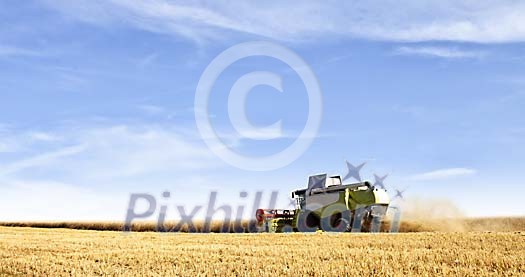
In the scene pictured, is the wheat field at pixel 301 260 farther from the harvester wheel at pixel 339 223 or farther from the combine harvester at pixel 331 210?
the harvester wheel at pixel 339 223

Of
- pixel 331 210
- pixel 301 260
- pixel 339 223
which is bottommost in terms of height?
pixel 301 260

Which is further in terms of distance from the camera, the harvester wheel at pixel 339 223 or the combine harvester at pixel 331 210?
the harvester wheel at pixel 339 223

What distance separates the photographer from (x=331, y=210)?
27.6m

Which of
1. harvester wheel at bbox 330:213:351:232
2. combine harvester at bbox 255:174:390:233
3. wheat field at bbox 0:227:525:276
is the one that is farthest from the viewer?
harvester wheel at bbox 330:213:351:232

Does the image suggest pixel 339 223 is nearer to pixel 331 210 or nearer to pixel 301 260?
pixel 331 210

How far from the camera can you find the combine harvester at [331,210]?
86.5ft

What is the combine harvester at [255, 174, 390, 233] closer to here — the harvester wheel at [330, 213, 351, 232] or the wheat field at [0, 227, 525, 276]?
the harvester wheel at [330, 213, 351, 232]

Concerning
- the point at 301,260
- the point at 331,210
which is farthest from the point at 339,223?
the point at 301,260

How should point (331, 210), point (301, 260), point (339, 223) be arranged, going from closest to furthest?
1. point (301, 260)
2. point (339, 223)
3. point (331, 210)

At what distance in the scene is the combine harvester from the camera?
1038 inches

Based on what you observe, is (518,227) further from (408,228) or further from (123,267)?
(123,267)

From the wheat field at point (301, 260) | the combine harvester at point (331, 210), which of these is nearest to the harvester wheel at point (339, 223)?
the combine harvester at point (331, 210)

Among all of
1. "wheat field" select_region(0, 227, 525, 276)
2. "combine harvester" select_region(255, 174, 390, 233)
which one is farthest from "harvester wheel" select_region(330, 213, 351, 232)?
"wheat field" select_region(0, 227, 525, 276)

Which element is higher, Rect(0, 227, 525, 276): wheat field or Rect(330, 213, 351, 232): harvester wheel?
Rect(330, 213, 351, 232): harvester wheel
